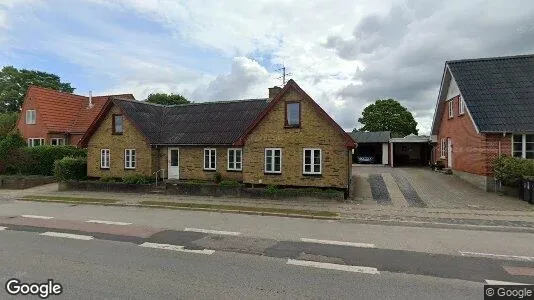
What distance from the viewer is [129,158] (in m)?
24.4

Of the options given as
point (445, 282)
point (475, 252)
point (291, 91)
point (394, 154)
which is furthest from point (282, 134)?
point (394, 154)

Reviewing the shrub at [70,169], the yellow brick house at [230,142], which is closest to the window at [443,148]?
the yellow brick house at [230,142]

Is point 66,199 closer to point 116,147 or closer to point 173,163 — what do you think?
point 116,147

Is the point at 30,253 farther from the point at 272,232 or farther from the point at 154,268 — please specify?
the point at 272,232

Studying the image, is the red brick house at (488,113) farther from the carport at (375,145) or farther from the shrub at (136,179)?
the shrub at (136,179)

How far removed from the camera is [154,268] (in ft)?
24.0

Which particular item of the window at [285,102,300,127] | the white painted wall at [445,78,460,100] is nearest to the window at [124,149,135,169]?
the window at [285,102,300,127]

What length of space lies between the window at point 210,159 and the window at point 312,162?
19.7ft

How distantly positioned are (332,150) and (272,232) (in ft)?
28.1

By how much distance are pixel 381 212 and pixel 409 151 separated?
2662cm

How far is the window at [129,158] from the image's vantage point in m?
24.2

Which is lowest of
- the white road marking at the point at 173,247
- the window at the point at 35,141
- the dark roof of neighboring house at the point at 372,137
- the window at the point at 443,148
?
the white road marking at the point at 173,247

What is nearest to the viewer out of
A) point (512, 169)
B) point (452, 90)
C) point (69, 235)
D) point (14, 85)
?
point (69, 235)

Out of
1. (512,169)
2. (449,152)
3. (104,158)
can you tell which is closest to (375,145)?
(449,152)
